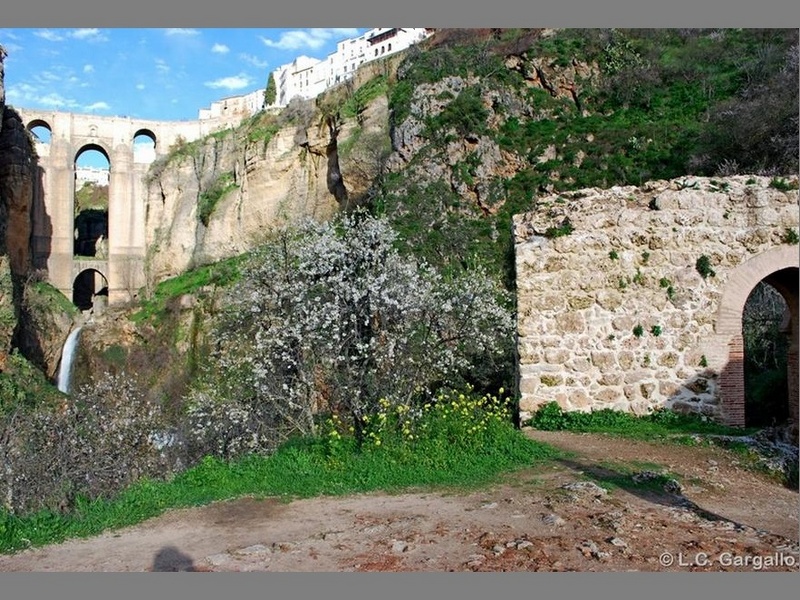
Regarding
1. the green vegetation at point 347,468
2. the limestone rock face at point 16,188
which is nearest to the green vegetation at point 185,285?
the limestone rock face at point 16,188

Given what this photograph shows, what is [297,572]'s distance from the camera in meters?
4.95

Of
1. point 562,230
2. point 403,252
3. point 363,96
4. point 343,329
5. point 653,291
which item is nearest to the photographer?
point 653,291

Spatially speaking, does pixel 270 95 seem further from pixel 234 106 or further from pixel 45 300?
pixel 45 300

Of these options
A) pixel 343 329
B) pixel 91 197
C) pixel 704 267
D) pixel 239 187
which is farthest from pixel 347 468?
pixel 91 197

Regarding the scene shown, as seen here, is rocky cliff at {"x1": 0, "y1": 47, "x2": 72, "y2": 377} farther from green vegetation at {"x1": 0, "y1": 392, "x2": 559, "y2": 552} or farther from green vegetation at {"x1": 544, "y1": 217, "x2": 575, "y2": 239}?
green vegetation at {"x1": 544, "y1": 217, "x2": 575, "y2": 239}

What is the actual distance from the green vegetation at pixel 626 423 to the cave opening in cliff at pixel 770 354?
1351 mm

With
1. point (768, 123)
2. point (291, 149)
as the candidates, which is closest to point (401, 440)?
point (768, 123)

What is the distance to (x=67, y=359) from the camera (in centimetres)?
4116

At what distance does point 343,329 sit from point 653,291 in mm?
4665

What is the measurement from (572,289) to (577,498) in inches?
175

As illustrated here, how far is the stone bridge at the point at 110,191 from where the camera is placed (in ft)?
161

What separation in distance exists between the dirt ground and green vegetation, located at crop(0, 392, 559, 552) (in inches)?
13.1

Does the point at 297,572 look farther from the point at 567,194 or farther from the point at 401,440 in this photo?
the point at 567,194

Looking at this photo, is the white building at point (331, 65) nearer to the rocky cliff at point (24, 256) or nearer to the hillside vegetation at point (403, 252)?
the rocky cliff at point (24, 256)
